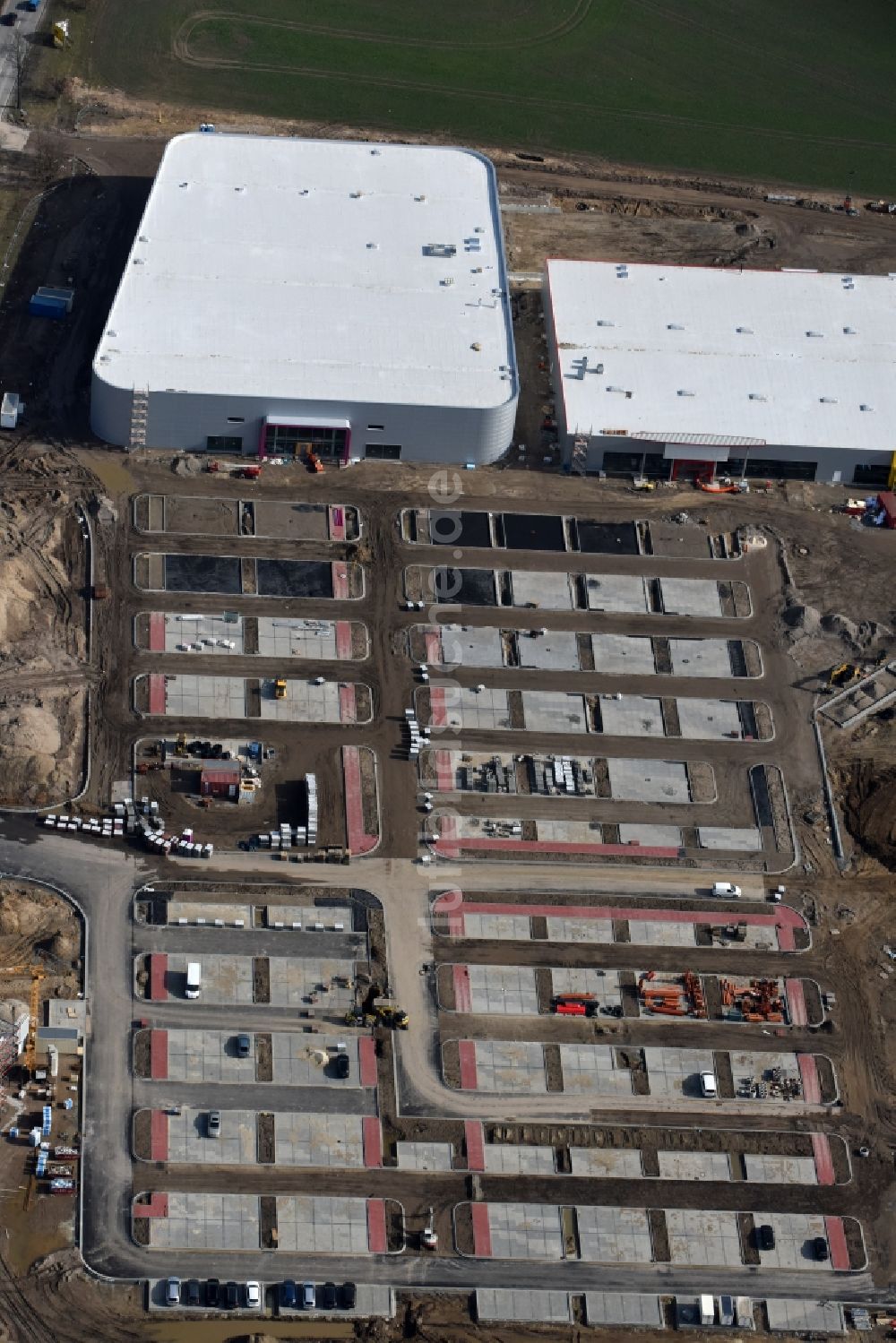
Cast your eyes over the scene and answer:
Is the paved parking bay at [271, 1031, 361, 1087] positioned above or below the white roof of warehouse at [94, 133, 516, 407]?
below

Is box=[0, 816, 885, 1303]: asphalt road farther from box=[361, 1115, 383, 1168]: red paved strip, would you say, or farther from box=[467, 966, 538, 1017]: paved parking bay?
box=[467, 966, 538, 1017]: paved parking bay

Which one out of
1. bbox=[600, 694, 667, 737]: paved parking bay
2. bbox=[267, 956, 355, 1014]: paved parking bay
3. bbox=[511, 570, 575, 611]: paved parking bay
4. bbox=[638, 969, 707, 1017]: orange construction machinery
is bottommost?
bbox=[638, 969, 707, 1017]: orange construction machinery

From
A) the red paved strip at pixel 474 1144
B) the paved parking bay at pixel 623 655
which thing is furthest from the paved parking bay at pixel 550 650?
the red paved strip at pixel 474 1144

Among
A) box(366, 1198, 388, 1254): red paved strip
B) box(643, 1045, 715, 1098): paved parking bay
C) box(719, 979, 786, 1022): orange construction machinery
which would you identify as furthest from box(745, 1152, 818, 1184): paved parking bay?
box(366, 1198, 388, 1254): red paved strip

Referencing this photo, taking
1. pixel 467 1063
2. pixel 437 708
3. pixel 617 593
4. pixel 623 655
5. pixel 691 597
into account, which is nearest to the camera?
pixel 467 1063

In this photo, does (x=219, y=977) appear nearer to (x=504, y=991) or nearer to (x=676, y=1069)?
(x=504, y=991)

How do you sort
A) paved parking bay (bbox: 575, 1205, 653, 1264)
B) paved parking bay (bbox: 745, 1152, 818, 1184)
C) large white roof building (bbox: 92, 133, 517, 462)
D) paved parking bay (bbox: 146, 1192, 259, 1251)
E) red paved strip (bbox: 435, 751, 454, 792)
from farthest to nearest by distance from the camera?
large white roof building (bbox: 92, 133, 517, 462) < red paved strip (bbox: 435, 751, 454, 792) < paved parking bay (bbox: 745, 1152, 818, 1184) < paved parking bay (bbox: 575, 1205, 653, 1264) < paved parking bay (bbox: 146, 1192, 259, 1251)

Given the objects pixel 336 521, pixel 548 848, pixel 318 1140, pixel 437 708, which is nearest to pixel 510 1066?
pixel 318 1140

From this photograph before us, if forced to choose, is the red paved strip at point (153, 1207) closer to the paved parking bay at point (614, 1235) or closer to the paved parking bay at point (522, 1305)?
the paved parking bay at point (522, 1305)
